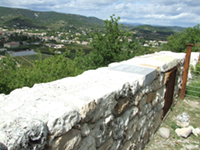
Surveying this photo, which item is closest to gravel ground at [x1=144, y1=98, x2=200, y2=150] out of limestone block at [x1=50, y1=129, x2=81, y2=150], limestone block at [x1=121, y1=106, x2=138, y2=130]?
limestone block at [x1=121, y1=106, x2=138, y2=130]

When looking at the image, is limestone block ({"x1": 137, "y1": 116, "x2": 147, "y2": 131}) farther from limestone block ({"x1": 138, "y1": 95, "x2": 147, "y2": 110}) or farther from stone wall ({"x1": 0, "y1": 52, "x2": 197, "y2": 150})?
limestone block ({"x1": 138, "y1": 95, "x2": 147, "y2": 110})

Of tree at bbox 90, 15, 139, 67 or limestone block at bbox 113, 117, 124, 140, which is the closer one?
limestone block at bbox 113, 117, 124, 140

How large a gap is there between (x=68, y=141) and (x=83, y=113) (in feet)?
0.83

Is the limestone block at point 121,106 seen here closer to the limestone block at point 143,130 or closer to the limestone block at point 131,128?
the limestone block at point 131,128

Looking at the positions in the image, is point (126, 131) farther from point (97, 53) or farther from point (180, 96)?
point (97, 53)

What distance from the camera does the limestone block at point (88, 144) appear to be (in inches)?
58.5

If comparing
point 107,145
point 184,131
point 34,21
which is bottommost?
point 184,131

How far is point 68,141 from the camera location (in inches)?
A: 51.4

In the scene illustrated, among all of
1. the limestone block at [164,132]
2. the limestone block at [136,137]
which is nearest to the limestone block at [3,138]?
the limestone block at [136,137]

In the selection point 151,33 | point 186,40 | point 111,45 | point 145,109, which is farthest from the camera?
point 151,33

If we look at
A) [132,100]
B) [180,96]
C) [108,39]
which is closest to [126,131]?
[132,100]

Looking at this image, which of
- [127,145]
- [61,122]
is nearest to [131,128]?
[127,145]

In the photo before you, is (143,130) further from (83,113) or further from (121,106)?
(83,113)

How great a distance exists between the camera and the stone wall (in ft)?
3.55
